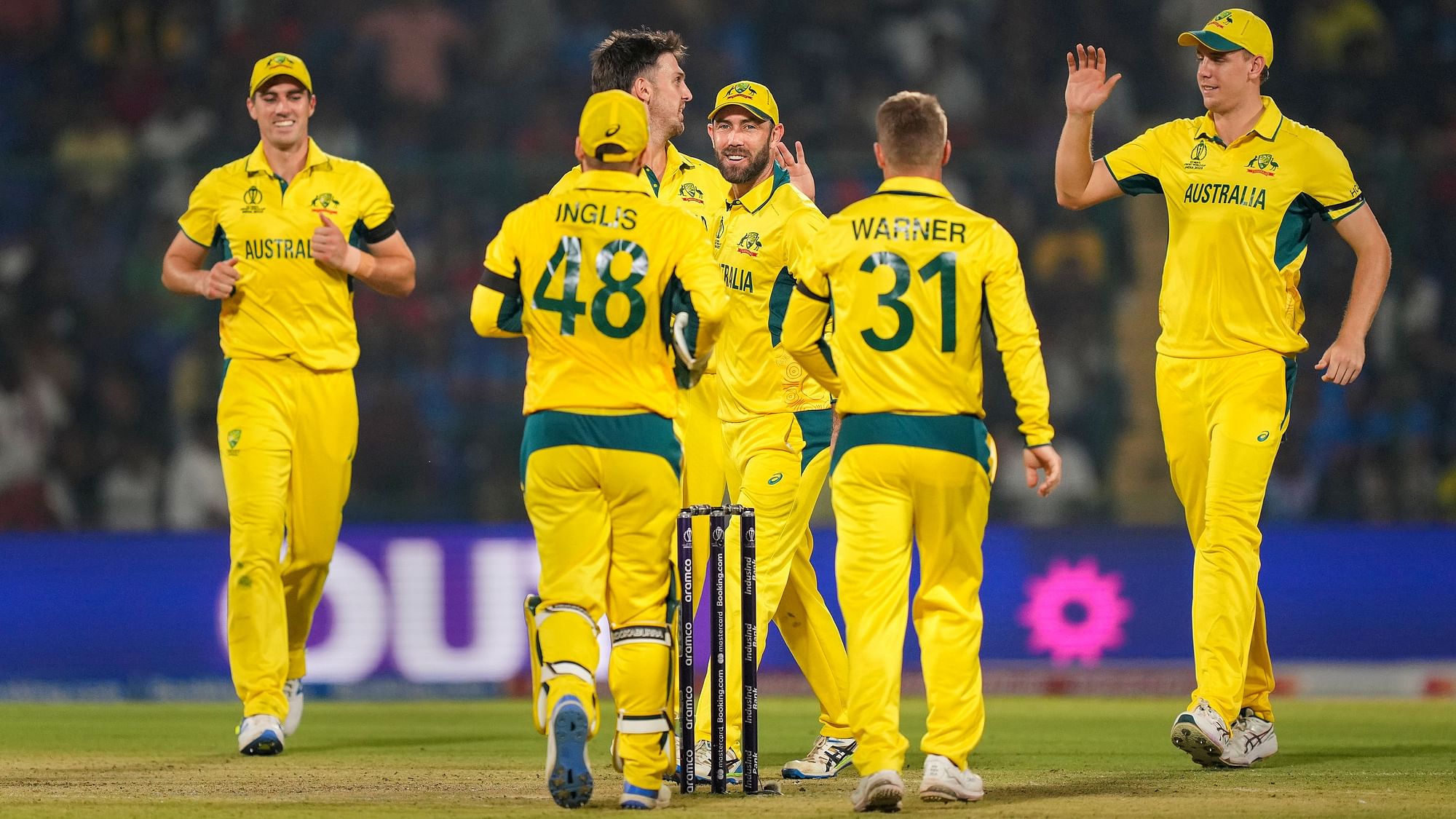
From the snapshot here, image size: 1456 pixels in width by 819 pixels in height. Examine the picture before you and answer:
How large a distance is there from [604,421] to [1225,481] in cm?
262

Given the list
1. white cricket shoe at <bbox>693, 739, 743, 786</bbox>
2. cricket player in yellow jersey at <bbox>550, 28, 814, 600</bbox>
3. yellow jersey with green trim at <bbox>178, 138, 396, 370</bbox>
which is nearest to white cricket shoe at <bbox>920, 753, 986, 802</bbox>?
white cricket shoe at <bbox>693, 739, 743, 786</bbox>

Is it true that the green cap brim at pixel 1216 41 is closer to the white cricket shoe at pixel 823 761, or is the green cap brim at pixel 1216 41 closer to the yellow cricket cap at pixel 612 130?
the yellow cricket cap at pixel 612 130

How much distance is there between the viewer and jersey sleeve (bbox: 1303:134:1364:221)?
24.5 ft

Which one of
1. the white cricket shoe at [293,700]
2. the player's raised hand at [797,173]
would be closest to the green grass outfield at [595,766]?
the white cricket shoe at [293,700]

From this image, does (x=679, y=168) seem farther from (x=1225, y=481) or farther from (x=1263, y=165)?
(x=1225, y=481)

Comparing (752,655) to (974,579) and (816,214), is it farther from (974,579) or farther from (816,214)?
(816,214)

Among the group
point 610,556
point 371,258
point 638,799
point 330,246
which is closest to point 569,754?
point 638,799

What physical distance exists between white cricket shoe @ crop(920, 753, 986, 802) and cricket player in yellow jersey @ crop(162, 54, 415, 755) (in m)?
3.12

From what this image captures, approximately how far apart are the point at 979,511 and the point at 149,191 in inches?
379

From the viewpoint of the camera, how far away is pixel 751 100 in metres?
7.23

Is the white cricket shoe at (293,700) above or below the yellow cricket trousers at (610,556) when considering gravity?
below

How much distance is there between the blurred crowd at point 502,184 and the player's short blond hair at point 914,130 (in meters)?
7.12

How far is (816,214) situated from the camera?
719 cm

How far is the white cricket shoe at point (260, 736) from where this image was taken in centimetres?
789
